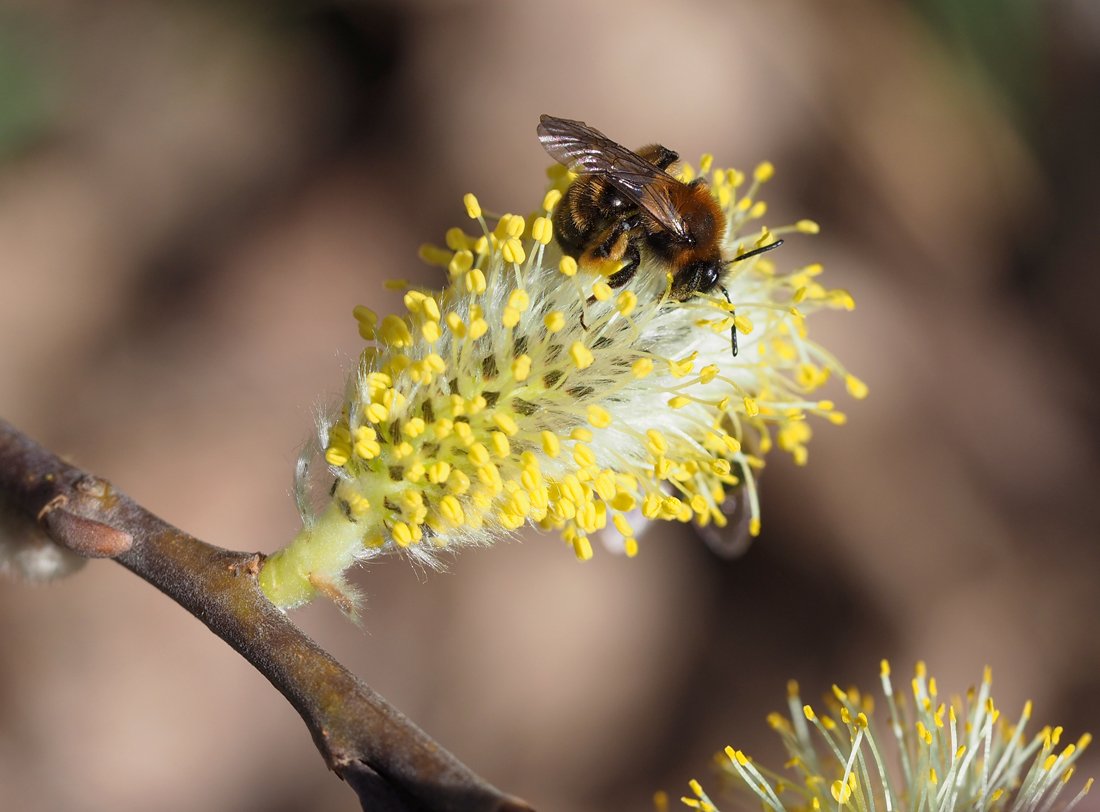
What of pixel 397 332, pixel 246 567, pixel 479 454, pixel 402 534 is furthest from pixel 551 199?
pixel 246 567

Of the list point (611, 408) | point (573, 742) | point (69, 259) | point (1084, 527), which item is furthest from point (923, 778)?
point (69, 259)

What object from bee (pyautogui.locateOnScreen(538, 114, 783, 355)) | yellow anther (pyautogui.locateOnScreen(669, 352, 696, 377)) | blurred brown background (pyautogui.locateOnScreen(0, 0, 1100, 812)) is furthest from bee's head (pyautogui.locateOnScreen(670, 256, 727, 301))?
blurred brown background (pyautogui.locateOnScreen(0, 0, 1100, 812))

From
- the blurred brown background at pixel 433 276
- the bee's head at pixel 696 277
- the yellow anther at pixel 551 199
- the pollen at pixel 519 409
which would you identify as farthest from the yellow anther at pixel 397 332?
the blurred brown background at pixel 433 276

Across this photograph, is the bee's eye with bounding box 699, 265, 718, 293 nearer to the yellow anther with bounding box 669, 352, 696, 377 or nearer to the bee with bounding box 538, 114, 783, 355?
the bee with bounding box 538, 114, 783, 355

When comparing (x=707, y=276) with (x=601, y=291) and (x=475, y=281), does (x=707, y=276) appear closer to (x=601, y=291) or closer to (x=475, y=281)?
(x=601, y=291)

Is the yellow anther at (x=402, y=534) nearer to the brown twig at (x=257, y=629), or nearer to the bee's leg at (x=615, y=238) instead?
the brown twig at (x=257, y=629)

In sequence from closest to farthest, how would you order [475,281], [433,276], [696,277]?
[475,281]
[696,277]
[433,276]

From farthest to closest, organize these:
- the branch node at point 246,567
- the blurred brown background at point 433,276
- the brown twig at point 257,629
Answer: the blurred brown background at point 433,276
the branch node at point 246,567
the brown twig at point 257,629
